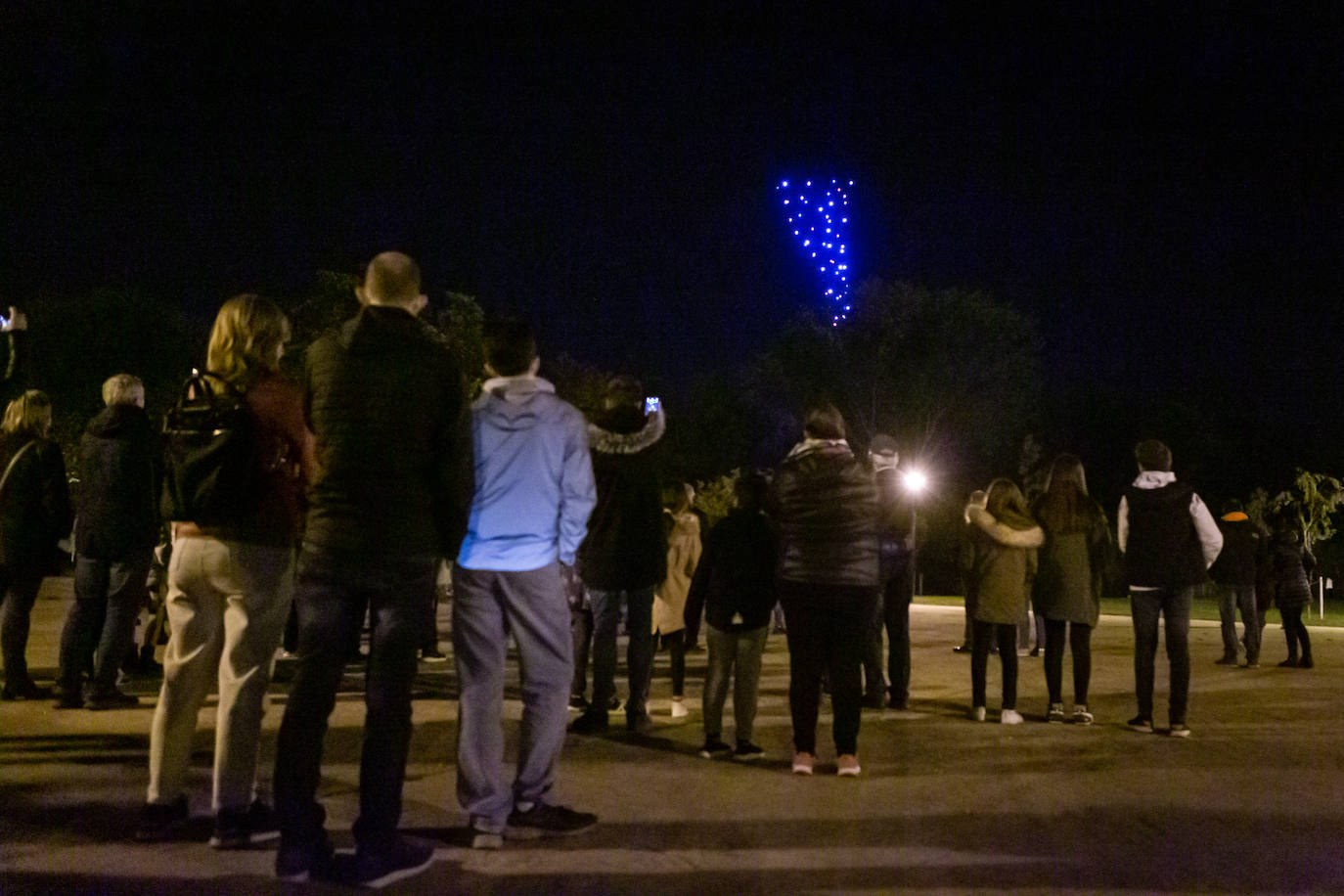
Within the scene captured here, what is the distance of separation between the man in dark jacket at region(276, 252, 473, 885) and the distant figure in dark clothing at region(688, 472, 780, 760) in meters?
3.05

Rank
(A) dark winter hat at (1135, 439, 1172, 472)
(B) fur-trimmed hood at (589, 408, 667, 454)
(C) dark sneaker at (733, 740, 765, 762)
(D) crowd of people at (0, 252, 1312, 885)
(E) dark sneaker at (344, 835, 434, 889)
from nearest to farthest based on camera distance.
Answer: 1. (E) dark sneaker at (344, 835, 434, 889)
2. (D) crowd of people at (0, 252, 1312, 885)
3. (C) dark sneaker at (733, 740, 765, 762)
4. (B) fur-trimmed hood at (589, 408, 667, 454)
5. (A) dark winter hat at (1135, 439, 1172, 472)

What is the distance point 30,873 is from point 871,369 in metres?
58.6

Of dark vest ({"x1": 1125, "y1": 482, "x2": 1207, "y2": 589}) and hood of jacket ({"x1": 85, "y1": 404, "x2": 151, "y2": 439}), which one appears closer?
hood of jacket ({"x1": 85, "y1": 404, "x2": 151, "y2": 439})

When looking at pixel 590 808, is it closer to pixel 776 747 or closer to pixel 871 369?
pixel 776 747

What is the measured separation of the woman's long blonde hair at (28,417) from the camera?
29.6ft

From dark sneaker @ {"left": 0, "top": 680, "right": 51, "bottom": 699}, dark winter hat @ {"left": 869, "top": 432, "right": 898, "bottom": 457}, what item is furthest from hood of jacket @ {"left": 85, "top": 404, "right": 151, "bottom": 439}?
dark winter hat @ {"left": 869, "top": 432, "right": 898, "bottom": 457}

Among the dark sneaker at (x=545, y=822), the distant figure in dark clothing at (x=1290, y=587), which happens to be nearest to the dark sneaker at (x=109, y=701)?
the dark sneaker at (x=545, y=822)

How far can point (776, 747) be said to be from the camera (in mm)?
8180

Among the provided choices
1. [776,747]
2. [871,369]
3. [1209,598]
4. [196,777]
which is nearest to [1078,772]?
[776,747]

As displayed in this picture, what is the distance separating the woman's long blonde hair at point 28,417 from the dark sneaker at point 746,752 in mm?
5118

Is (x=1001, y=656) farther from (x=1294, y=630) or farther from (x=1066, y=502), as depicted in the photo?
(x=1294, y=630)

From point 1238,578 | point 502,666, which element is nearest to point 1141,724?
point 502,666

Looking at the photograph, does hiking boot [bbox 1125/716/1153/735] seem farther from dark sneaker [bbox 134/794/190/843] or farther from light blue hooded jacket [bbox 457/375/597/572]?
dark sneaker [bbox 134/794/190/843]

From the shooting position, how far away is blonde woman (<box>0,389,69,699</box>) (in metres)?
8.86
